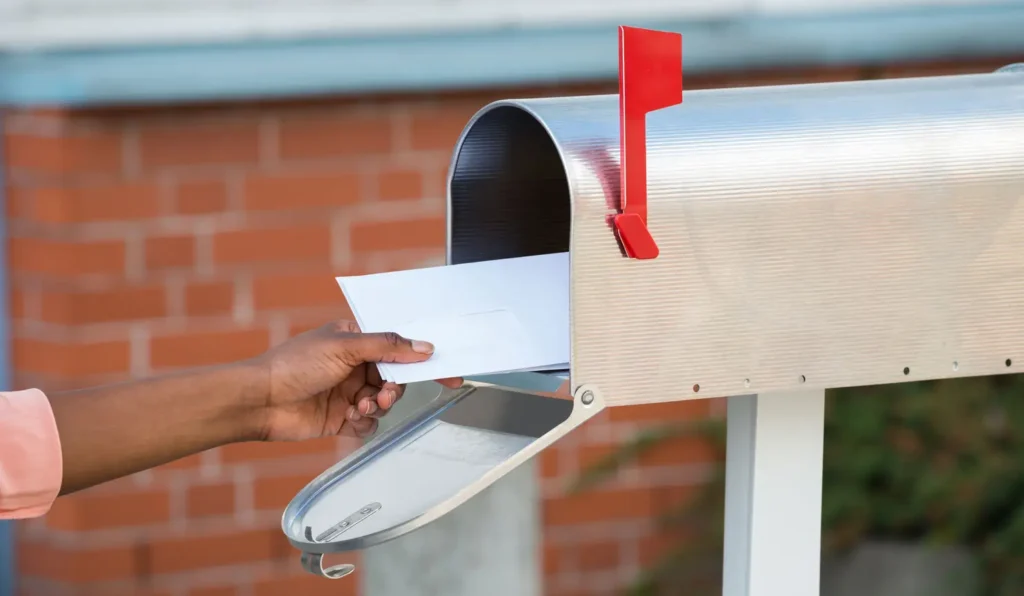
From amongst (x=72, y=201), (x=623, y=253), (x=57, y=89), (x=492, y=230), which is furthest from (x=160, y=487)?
(x=623, y=253)

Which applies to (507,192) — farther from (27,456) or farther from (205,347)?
(205,347)

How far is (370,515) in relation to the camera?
146cm

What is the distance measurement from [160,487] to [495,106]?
1.64m

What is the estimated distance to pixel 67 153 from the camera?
112 inches

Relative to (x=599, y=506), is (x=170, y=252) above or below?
above

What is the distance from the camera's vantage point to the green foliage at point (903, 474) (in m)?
3.26

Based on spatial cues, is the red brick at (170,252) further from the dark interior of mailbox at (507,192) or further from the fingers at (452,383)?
the fingers at (452,383)

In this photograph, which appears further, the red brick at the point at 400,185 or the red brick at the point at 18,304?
the red brick at the point at 400,185

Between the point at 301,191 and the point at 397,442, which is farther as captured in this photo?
the point at 301,191

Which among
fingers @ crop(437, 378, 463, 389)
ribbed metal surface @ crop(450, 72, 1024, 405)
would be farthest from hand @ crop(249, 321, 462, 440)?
ribbed metal surface @ crop(450, 72, 1024, 405)

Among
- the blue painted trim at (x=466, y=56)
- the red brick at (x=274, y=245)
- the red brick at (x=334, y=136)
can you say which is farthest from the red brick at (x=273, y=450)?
the blue painted trim at (x=466, y=56)

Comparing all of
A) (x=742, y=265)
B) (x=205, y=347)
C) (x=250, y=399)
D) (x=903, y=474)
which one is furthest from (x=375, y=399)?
(x=903, y=474)

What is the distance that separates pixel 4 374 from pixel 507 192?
1.59m

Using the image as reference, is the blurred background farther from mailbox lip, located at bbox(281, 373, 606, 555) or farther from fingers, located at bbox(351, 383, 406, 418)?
mailbox lip, located at bbox(281, 373, 606, 555)
